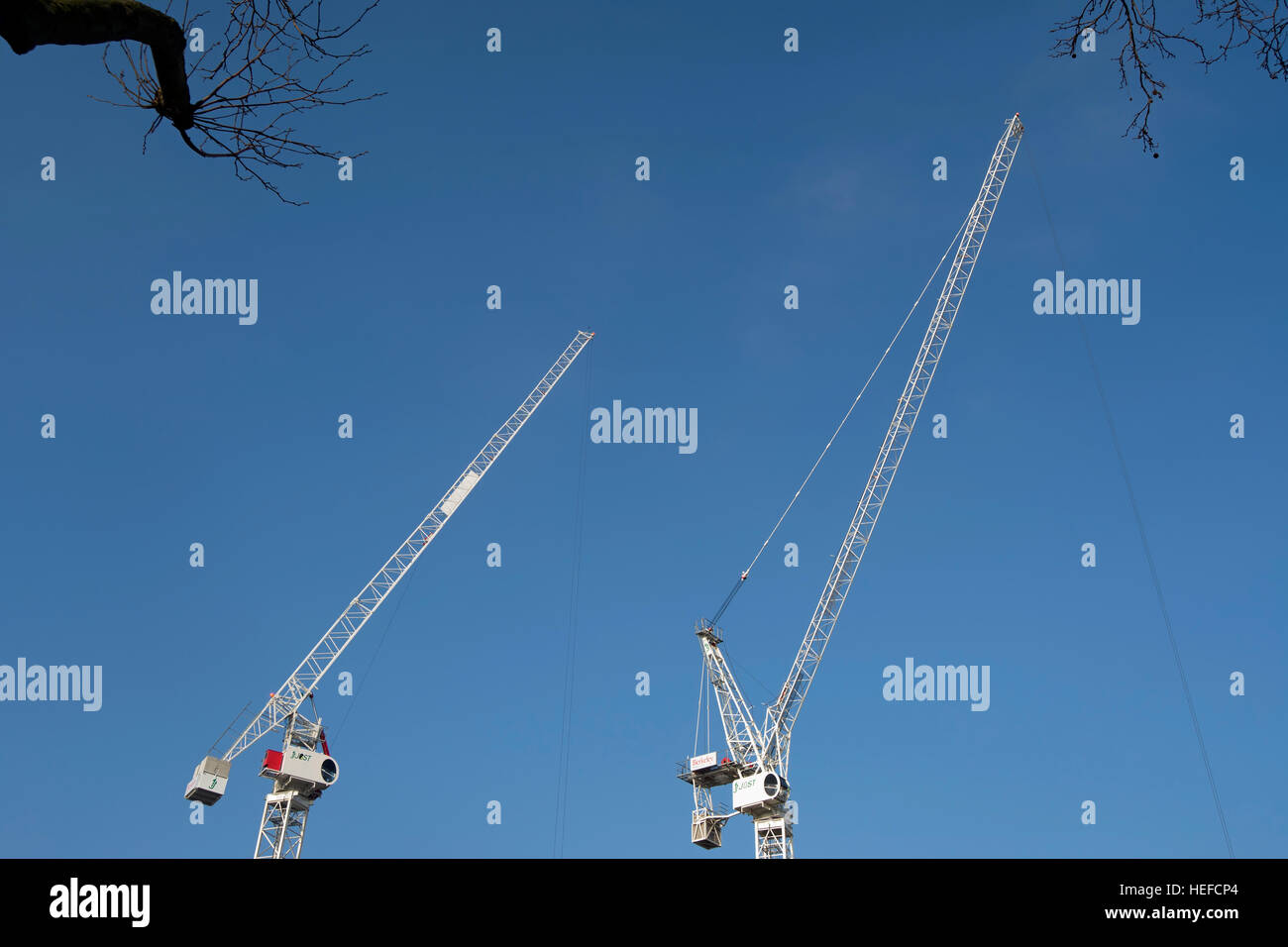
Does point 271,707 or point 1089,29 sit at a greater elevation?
point 1089,29

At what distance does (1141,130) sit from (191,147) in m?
8.48
